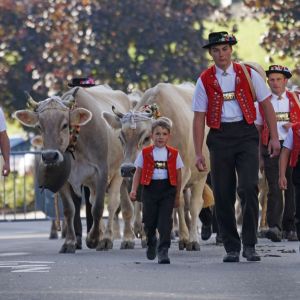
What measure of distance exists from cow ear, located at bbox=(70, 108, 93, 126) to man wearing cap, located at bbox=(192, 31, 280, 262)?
3.87 m

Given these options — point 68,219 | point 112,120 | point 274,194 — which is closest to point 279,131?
point 274,194

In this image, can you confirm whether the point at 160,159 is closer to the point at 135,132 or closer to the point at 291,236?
the point at 135,132

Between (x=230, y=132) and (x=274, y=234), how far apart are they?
16.4ft

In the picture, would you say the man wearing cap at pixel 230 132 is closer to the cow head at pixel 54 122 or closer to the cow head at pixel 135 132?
the cow head at pixel 135 132

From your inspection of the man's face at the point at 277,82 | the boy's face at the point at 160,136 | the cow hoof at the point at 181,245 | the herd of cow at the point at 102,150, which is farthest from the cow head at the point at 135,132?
the boy's face at the point at 160,136

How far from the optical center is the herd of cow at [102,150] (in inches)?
779

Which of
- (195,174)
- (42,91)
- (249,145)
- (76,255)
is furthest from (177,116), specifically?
(42,91)

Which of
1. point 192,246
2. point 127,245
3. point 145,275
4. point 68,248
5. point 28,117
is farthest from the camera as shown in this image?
point 127,245

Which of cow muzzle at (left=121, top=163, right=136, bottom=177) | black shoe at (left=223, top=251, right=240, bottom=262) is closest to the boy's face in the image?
black shoe at (left=223, top=251, right=240, bottom=262)

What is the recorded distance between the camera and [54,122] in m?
20.0

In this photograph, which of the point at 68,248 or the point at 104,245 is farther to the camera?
the point at 104,245

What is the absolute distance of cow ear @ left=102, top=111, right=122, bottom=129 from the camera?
20.4m

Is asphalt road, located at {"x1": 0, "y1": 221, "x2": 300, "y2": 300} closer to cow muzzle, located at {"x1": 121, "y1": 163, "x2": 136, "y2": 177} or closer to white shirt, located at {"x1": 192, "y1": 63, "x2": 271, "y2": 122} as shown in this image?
cow muzzle, located at {"x1": 121, "y1": 163, "x2": 136, "y2": 177}

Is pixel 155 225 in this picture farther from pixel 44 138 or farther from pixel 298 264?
pixel 44 138
